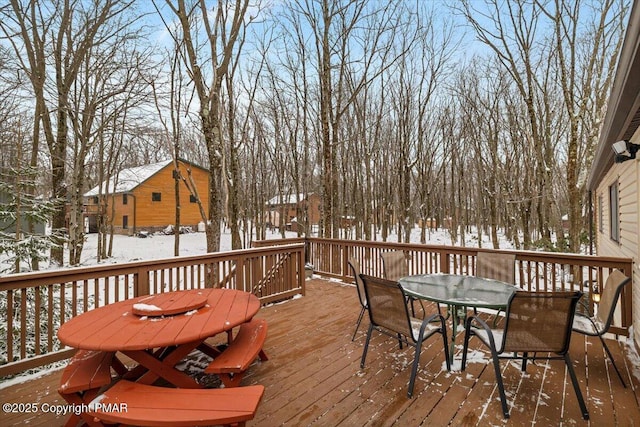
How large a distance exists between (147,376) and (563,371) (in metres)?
3.49

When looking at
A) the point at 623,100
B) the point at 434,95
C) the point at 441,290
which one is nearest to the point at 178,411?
the point at 441,290

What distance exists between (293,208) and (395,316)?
31.8 m

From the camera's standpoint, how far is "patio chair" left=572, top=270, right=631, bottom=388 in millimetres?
2510

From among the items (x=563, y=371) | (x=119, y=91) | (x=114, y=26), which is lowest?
(x=563, y=371)

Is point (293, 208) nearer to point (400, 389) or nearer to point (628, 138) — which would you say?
point (628, 138)

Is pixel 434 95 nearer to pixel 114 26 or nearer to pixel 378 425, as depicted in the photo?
pixel 114 26

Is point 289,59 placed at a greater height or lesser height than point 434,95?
greater

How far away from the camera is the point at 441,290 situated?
3119 mm

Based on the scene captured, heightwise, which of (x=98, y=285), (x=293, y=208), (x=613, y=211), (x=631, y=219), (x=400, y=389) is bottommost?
(x=400, y=389)

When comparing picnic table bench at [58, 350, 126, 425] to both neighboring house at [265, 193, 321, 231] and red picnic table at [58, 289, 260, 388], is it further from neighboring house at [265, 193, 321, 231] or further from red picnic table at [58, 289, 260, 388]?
neighboring house at [265, 193, 321, 231]

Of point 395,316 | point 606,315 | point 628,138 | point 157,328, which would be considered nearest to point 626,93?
point 628,138

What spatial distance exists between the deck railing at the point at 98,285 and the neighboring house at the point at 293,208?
7.65 metres

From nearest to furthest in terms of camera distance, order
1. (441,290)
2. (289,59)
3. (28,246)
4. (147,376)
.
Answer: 1. (147,376)
2. (441,290)
3. (28,246)
4. (289,59)

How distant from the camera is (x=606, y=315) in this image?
8.64 feet
